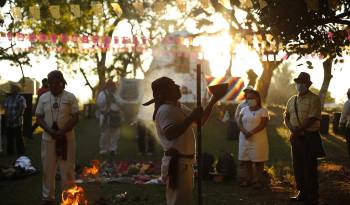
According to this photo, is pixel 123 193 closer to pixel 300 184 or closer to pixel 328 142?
pixel 300 184

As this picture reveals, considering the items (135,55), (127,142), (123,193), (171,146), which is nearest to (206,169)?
(123,193)

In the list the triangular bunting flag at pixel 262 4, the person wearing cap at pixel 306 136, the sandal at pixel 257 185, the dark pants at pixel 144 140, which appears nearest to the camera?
the triangular bunting flag at pixel 262 4

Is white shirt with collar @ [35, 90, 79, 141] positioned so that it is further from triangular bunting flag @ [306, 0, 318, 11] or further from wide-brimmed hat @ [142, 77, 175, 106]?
triangular bunting flag @ [306, 0, 318, 11]

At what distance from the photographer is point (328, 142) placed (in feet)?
66.6

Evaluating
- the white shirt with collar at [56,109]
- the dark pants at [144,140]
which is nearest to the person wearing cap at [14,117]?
the dark pants at [144,140]

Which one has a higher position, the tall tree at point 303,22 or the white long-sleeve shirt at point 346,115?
the tall tree at point 303,22

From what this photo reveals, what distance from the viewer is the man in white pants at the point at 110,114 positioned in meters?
15.9

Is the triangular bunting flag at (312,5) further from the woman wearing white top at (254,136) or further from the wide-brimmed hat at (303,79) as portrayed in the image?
the woman wearing white top at (254,136)

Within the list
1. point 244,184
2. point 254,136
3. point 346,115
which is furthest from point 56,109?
point 346,115

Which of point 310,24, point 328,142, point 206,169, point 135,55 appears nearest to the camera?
point 310,24

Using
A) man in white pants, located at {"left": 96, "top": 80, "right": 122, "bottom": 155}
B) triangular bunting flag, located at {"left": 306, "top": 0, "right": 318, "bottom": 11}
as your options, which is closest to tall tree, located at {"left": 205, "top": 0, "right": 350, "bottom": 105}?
triangular bunting flag, located at {"left": 306, "top": 0, "right": 318, "bottom": 11}

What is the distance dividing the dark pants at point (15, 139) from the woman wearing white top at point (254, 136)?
24.3 feet

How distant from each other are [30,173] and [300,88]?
6729mm

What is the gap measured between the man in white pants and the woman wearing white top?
5.71m
